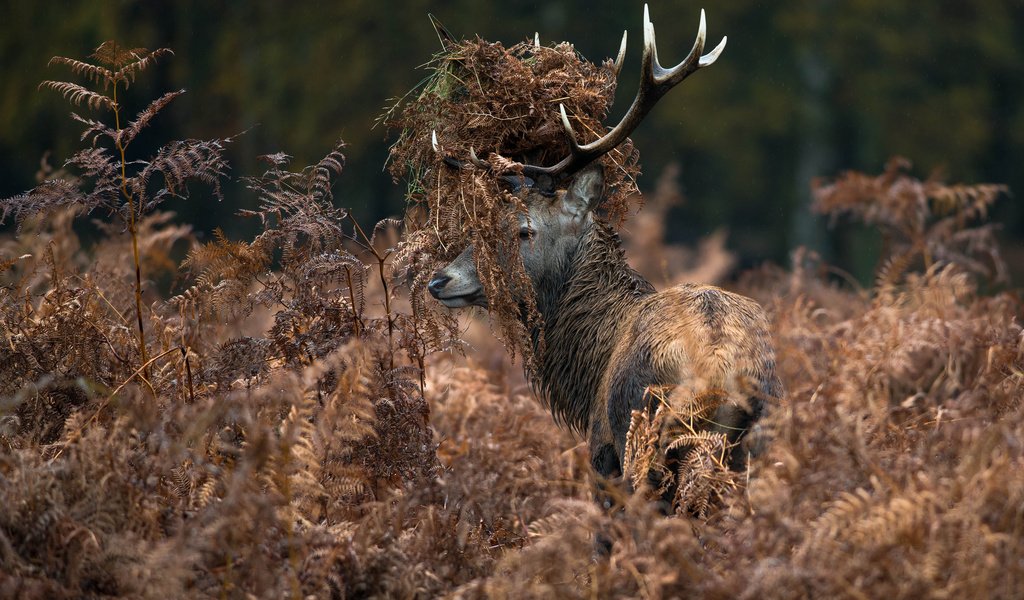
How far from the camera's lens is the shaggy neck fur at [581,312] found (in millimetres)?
5562

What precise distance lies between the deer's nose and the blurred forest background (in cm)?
1301

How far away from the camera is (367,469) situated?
5199mm

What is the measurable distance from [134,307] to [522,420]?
7.55 feet

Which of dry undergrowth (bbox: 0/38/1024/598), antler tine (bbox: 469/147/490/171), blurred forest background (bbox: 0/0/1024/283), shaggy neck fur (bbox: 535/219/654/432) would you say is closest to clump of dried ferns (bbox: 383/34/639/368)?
antler tine (bbox: 469/147/490/171)

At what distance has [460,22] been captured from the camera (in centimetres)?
2056

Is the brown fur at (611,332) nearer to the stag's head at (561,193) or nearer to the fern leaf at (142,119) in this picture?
the stag's head at (561,193)

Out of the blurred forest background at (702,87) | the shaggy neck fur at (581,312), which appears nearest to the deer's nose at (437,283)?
the shaggy neck fur at (581,312)

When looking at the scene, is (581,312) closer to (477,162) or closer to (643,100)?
(477,162)

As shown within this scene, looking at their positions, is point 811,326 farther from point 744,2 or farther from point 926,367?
point 744,2

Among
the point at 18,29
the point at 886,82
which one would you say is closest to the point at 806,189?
the point at 886,82

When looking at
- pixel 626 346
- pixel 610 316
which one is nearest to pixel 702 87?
pixel 610 316

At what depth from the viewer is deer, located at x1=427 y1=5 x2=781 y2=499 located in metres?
4.61

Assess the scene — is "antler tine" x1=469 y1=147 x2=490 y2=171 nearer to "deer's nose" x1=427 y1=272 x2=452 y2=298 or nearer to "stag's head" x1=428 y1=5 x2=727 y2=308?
"stag's head" x1=428 y1=5 x2=727 y2=308

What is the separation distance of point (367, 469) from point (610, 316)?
4.56ft
